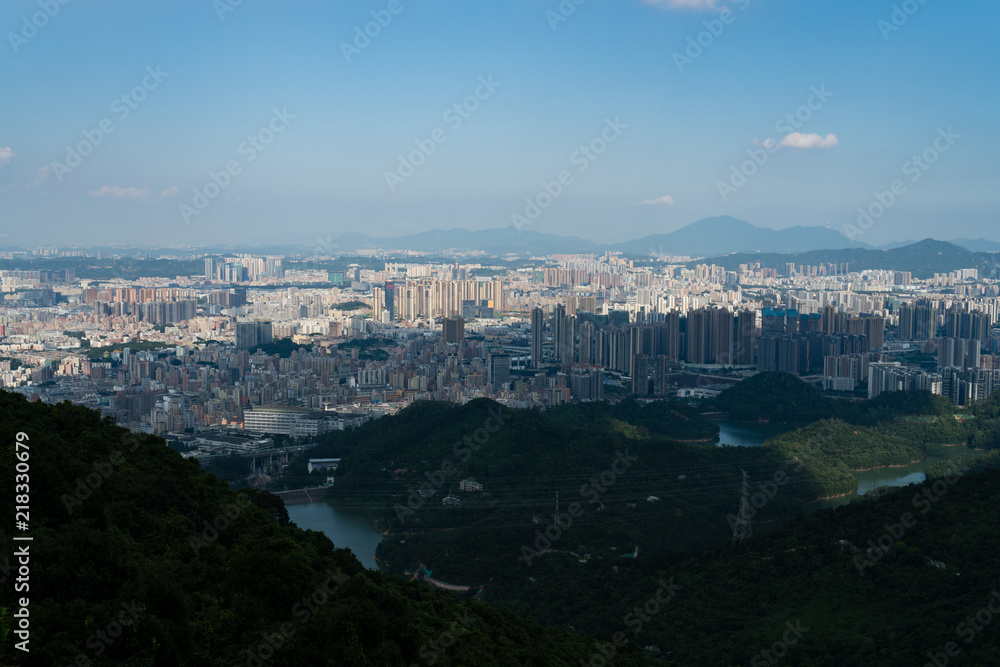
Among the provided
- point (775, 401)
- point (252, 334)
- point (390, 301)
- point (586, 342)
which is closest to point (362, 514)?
point (775, 401)

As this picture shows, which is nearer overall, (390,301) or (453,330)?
(453,330)

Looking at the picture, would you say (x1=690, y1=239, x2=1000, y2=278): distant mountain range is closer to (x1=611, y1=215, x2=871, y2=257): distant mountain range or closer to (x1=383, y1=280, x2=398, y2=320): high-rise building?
(x1=611, y1=215, x2=871, y2=257): distant mountain range

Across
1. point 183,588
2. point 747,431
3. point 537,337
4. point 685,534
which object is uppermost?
point 183,588

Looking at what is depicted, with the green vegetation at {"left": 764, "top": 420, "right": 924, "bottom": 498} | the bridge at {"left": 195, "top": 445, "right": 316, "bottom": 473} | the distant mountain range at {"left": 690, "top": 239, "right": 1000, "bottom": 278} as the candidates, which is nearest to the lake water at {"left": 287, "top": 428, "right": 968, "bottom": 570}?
the green vegetation at {"left": 764, "top": 420, "right": 924, "bottom": 498}

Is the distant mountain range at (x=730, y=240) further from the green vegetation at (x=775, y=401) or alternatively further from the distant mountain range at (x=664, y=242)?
the green vegetation at (x=775, y=401)

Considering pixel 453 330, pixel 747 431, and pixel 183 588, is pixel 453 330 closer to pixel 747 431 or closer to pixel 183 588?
pixel 747 431

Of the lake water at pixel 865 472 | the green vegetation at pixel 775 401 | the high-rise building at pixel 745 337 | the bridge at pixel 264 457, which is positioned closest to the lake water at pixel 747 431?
the lake water at pixel 865 472
